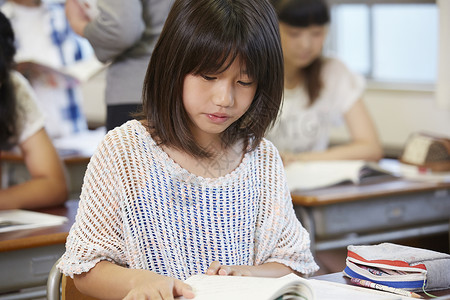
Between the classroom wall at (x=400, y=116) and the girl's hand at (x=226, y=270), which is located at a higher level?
the girl's hand at (x=226, y=270)

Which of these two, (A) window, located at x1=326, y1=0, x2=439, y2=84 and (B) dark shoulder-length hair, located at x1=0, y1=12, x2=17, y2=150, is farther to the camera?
(A) window, located at x1=326, y1=0, x2=439, y2=84

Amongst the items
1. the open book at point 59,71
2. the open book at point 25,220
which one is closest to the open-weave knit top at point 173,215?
the open book at point 25,220

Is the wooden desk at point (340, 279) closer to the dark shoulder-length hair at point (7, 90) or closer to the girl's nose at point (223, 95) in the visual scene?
Answer: the girl's nose at point (223, 95)

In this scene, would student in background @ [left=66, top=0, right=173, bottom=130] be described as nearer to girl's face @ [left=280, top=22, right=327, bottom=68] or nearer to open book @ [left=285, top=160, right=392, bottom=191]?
open book @ [left=285, top=160, right=392, bottom=191]

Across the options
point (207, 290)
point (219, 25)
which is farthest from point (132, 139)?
point (207, 290)

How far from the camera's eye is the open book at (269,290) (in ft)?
3.53

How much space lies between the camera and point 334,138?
4.96 m

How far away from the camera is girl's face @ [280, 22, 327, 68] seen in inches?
124

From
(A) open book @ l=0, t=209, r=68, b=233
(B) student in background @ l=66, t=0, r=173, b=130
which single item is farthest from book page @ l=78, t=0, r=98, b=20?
(A) open book @ l=0, t=209, r=68, b=233

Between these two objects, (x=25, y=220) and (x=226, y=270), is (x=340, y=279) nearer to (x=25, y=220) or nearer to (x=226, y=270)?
(x=226, y=270)

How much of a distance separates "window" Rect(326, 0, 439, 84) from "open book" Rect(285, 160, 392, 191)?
1.79 meters

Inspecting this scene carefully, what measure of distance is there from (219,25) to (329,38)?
4.02 meters

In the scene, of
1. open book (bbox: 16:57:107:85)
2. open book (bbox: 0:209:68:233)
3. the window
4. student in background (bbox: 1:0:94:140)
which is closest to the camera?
open book (bbox: 0:209:68:233)

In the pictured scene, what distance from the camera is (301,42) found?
Result: 3.16 metres
